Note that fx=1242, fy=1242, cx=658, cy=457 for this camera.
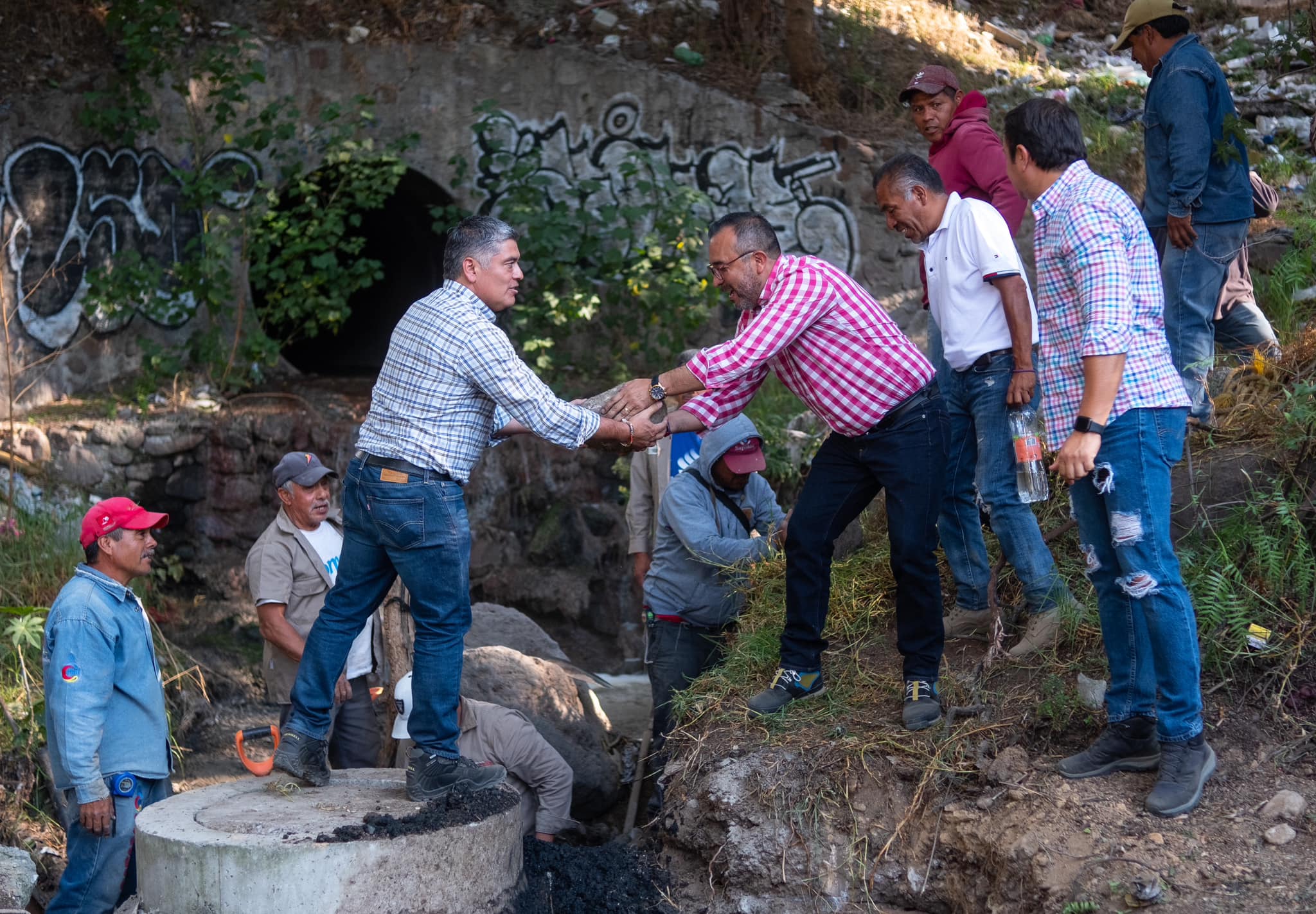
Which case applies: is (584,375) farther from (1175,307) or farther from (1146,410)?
(1146,410)

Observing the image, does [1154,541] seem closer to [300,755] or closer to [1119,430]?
[1119,430]

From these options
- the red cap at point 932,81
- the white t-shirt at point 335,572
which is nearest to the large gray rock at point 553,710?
the white t-shirt at point 335,572

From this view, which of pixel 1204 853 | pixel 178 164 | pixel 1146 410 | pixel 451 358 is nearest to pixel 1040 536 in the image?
pixel 1146 410

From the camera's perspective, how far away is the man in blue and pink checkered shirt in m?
3.72

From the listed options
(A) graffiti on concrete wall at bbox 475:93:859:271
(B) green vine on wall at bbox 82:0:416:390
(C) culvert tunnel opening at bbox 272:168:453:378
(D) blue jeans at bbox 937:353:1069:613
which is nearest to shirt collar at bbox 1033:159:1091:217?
(D) blue jeans at bbox 937:353:1069:613

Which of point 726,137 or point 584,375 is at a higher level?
point 726,137

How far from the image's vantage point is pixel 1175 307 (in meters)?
5.16

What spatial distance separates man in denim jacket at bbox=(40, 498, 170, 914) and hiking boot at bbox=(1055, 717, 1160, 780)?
3.52 metres

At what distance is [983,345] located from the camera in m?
4.63

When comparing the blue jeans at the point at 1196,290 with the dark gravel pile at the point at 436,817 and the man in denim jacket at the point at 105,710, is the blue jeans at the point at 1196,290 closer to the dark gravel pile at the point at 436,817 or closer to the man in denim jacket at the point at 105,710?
the dark gravel pile at the point at 436,817

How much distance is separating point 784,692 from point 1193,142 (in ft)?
8.83

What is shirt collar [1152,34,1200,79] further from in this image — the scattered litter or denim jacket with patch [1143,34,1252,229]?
the scattered litter

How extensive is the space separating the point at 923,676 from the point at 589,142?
25.1ft

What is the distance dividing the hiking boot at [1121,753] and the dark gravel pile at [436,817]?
200 centimetres
